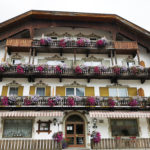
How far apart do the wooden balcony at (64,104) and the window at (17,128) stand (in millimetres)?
1324

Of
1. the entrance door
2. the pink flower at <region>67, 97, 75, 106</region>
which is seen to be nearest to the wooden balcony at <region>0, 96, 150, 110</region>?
the pink flower at <region>67, 97, 75, 106</region>

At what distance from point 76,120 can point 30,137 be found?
4241mm

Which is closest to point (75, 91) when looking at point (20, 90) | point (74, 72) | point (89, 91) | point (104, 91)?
point (89, 91)

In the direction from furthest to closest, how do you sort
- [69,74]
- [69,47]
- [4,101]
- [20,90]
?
[69,47] → [20,90] → [69,74] → [4,101]

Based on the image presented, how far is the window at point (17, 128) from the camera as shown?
47.1ft

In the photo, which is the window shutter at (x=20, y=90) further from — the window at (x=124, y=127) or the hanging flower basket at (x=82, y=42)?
the window at (x=124, y=127)

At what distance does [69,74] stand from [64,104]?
9.27 feet

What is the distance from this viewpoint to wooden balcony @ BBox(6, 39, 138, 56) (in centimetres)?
1667

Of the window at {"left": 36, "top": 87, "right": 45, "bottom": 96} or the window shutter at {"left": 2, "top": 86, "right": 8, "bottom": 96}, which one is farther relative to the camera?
the window at {"left": 36, "top": 87, "right": 45, "bottom": 96}

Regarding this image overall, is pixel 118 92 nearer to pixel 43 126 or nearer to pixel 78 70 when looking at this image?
pixel 78 70

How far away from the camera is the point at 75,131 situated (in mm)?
15047

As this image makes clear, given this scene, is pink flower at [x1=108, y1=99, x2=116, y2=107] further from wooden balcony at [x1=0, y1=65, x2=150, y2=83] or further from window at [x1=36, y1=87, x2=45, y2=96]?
window at [x1=36, y1=87, x2=45, y2=96]

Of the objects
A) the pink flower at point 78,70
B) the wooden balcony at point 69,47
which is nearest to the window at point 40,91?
the pink flower at point 78,70

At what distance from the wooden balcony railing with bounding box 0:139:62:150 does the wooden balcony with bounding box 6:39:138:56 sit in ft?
28.4
